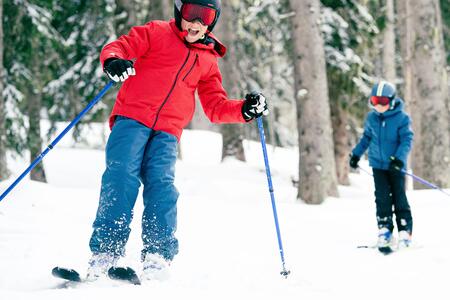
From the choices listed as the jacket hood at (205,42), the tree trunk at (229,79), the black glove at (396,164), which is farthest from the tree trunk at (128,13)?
the jacket hood at (205,42)

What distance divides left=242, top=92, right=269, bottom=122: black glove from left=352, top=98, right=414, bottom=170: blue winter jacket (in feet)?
7.56

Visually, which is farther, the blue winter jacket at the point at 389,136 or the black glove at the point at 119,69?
the blue winter jacket at the point at 389,136

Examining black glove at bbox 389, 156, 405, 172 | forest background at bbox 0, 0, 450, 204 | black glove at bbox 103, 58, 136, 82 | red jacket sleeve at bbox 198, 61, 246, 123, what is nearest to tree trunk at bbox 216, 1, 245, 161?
forest background at bbox 0, 0, 450, 204

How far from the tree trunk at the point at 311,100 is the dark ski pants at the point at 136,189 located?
19.2 feet

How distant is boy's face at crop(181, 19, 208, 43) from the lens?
4.21 m

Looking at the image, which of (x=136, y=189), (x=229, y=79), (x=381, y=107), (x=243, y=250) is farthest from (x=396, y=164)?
(x=229, y=79)

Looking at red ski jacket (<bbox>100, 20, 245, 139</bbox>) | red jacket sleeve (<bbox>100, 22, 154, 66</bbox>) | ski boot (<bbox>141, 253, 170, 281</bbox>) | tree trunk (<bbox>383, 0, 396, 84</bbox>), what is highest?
red jacket sleeve (<bbox>100, 22, 154, 66</bbox>)

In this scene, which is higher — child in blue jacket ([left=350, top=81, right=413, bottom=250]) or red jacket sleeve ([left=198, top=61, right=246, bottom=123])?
red jacket sleeve ([left=198, top=61, right=246, bottom=123])

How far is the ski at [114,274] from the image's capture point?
3785mm

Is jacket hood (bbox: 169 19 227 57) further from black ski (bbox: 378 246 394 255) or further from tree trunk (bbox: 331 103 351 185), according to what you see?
tree trunk (bbox: 331 103 351 185)

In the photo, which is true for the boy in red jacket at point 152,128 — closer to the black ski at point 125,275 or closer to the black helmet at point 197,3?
the black helmet at point 197,3

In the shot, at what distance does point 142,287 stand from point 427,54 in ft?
28.9

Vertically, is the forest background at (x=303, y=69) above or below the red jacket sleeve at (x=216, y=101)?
below

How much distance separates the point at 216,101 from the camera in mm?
4613
